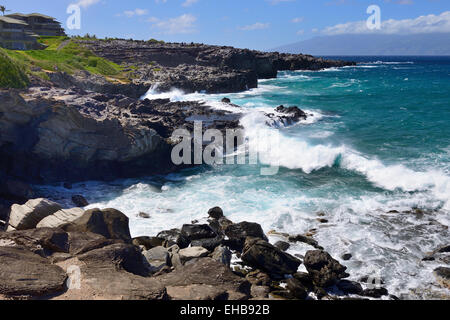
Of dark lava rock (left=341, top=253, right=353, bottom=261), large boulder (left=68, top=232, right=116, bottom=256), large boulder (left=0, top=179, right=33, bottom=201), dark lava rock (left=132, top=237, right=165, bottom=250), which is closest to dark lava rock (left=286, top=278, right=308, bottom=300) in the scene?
dark lava rock (left=341, top=253, right=353, bottom=261)

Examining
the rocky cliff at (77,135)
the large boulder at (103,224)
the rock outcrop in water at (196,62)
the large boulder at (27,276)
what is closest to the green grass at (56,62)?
the rocky cliff at (77,135)

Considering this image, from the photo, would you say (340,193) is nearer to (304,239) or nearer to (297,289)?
(304,239)

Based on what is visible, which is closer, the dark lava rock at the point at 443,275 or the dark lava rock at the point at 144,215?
the dark lava rock at the point at 443,275

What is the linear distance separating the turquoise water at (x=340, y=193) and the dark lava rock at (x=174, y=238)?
1.21 metres

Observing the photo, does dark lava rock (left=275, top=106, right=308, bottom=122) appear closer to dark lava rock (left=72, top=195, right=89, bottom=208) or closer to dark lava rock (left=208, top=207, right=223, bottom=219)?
dark lava rock (left=208, top=207, right=223, bottom=219)

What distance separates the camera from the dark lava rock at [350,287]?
11211 mm

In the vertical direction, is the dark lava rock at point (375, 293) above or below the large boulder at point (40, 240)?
below

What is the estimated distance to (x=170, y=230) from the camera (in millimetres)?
14680

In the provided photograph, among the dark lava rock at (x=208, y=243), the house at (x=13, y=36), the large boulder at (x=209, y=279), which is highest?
the house at (x=13, y=36)

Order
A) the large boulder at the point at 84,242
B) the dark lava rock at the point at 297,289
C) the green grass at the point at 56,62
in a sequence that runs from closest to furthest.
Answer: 1. the large boulder at the point at 84,242
2. the dark lava rock at the point at 297,289
3. the green grass at the point at 56,62

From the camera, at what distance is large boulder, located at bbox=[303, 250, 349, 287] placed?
Result: 38.0 feet

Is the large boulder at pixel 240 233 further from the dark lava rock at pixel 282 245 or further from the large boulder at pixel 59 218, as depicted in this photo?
the large boulder at pixel 59 218

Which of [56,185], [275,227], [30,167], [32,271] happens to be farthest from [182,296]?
[30,167]

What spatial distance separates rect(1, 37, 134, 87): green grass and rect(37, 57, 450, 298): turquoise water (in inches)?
570
